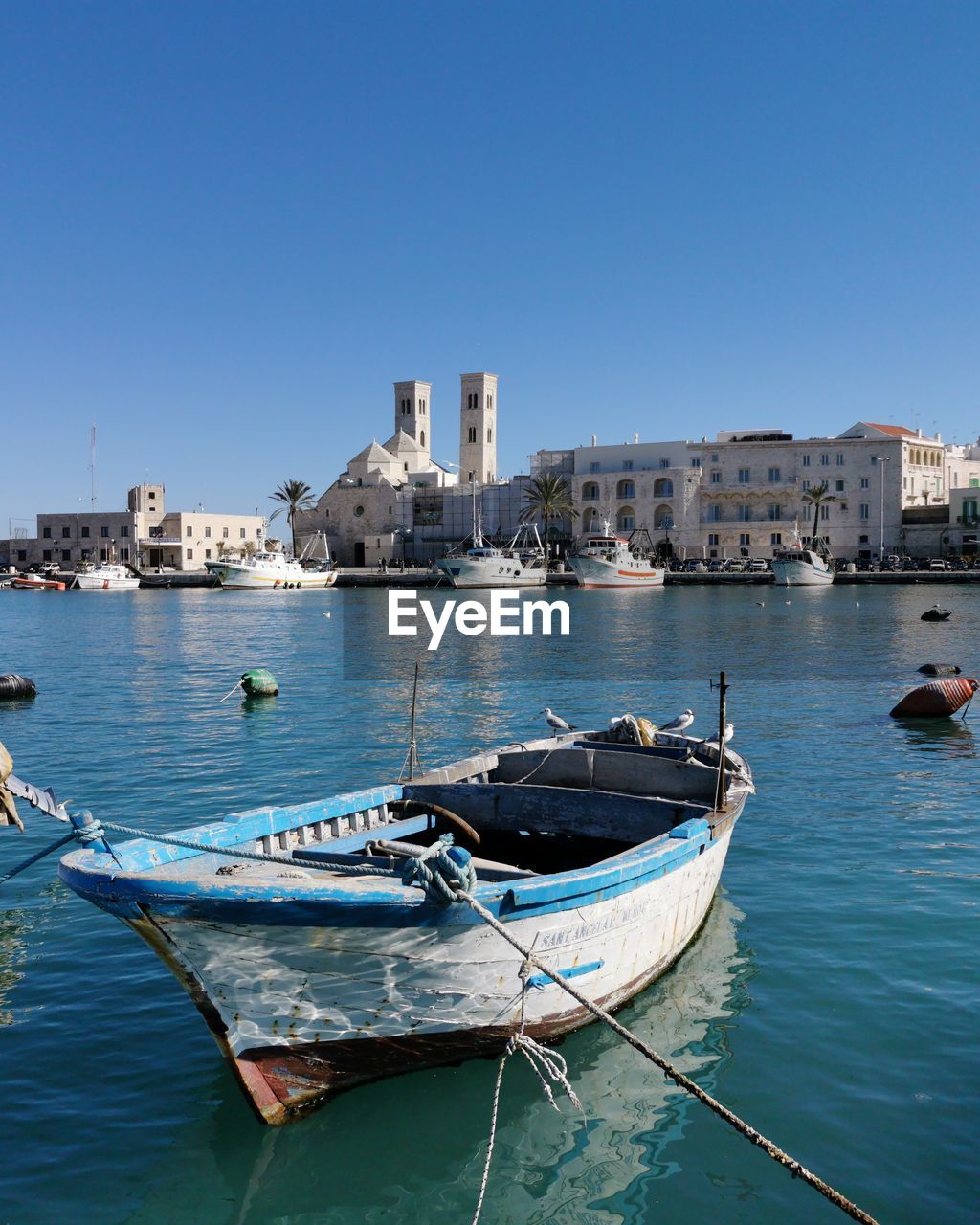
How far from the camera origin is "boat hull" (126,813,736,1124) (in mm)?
6809

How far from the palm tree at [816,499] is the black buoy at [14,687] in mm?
87132

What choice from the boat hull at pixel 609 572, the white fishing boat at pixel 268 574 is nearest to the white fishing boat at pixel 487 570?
the boat hull at pixel 609 572

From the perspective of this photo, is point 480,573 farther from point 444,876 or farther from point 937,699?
point 444,876

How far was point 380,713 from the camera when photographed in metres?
27.6

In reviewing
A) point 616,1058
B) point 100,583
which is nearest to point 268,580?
point 100,583

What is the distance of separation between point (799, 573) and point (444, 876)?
9247 centimetres

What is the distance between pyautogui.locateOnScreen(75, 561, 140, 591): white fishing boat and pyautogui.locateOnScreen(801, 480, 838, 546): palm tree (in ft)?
241

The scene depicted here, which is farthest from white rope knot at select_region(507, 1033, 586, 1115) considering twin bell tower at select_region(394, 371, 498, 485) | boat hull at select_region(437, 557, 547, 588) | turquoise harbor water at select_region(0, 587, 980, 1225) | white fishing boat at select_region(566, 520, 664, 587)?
twin bell tower at select_region(394, 371, 498, 485)

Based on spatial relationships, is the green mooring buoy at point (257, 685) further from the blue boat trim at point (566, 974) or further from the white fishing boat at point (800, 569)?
the white fishing boat at point (800, 569)

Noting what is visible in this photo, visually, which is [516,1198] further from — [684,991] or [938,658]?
[938,658]

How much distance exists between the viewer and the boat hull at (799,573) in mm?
94562

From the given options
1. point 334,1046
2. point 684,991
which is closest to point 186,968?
point 334,1046

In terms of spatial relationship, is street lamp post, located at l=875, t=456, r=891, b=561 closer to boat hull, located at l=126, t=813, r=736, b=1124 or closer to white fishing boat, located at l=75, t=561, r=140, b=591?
white fishing boat, located at l=75, t=561, r=140, b=591

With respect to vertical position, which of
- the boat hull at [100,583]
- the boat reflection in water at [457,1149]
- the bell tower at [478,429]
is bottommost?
the boat reflection in water at [457,1149]
